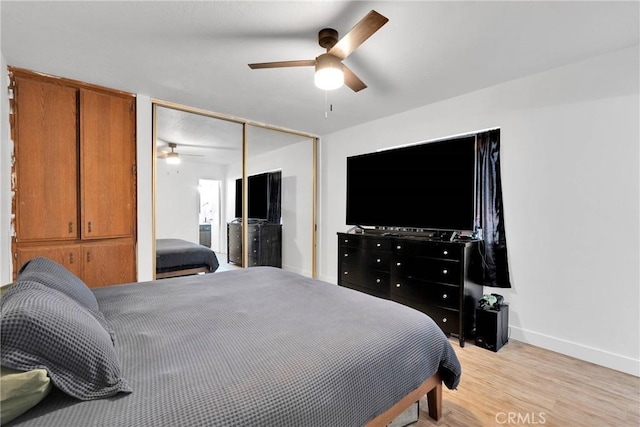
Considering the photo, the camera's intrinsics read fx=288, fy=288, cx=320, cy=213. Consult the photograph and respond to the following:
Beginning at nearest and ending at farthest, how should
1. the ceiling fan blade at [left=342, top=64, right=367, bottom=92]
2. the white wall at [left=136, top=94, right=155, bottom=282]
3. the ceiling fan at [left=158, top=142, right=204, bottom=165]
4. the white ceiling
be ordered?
1. the white ceiling
2. the ceiling fan blade at [left=342, top=64, right=367, bottom=92]
3. the white wall at [left=136, top=94, right=155, bottom=282]
4. the ceiling fan at [left=158, top=142, right=204, bottom=165]

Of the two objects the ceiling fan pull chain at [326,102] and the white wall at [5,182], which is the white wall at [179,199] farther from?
the ceiling fan pull chain at [326,102]

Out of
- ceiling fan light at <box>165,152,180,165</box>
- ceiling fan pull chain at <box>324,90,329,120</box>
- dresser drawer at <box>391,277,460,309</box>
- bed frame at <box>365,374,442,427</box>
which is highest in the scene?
ceiling fan pull chain at <box>324,90,329,120</box>

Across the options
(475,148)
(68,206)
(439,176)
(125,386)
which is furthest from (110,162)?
(475,148)

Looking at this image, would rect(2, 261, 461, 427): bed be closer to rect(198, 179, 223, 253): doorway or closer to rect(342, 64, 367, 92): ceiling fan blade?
rect(342, 64, 367, 92): ceiling fan blade

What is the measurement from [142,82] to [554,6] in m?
3.41

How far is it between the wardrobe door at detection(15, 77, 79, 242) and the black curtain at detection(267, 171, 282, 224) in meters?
2.36

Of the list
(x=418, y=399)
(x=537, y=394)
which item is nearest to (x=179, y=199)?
(x=418, y=399)

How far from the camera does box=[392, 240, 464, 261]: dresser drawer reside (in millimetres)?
2750

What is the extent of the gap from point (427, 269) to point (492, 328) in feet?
2.43

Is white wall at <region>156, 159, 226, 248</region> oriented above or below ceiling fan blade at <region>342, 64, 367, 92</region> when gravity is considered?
below

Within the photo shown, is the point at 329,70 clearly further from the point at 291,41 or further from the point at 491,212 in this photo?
the point at 491,212

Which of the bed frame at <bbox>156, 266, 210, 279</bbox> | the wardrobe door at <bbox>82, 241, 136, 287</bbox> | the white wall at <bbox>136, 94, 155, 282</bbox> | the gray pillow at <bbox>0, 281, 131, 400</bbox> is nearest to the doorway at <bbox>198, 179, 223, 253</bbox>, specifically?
the bed frame at <bbox>156, 266, 210, 279</bbox>

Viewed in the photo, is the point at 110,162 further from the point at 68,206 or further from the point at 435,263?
the point at 435,263

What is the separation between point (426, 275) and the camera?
9.78 feet
